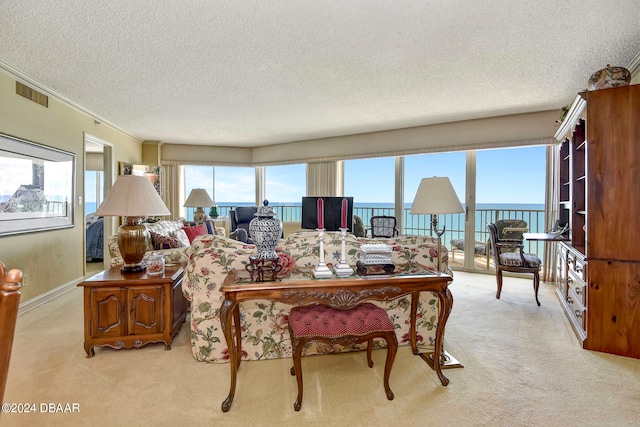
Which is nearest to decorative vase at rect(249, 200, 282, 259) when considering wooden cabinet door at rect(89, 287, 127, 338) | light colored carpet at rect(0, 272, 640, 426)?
light colored carpet at rect(0, 272, 640, 426)

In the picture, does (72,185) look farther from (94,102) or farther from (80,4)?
(80,4)

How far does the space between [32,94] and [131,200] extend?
2329mm

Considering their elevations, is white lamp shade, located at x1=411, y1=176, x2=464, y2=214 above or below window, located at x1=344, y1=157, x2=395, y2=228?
below

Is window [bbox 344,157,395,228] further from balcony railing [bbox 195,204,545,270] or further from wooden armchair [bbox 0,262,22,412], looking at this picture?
wooden armchair [bbox 0,262,22,412]

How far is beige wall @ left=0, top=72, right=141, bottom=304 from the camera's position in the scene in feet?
10.5

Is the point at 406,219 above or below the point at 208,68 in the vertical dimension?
below

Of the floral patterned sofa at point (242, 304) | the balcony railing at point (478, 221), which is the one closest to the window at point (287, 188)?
the balcony railing at point (478, 221)

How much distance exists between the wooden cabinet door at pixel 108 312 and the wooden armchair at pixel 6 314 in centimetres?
183

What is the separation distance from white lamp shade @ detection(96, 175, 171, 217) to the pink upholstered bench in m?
1.34

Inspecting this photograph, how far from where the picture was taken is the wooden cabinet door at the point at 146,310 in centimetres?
236

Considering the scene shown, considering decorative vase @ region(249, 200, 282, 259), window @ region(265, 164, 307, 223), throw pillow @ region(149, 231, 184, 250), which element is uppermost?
window @ region(265, 164, 307, 223)

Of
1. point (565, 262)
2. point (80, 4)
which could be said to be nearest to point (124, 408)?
point (80, 4)

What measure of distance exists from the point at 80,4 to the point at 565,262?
185 inches

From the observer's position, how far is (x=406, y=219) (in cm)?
628
